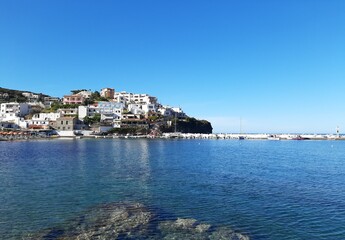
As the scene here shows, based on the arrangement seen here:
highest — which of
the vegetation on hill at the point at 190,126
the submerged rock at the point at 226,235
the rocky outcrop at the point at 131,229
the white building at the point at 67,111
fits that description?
the white building at the point at 67,111

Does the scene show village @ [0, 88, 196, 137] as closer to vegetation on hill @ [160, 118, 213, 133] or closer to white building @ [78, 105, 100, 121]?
white building @ [78, 105, 100, 121]

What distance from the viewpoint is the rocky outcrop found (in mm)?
17484

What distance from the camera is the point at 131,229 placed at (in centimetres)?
1858

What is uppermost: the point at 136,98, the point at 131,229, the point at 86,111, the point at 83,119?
the point at 136,98

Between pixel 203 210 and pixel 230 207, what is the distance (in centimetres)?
240

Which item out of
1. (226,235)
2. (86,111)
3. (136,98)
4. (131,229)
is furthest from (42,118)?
(226,235)

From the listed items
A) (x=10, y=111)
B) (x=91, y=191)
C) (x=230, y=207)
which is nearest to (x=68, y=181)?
(x=91, y=191)

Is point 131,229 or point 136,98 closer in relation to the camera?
point 131,229

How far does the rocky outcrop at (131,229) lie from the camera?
17.5 metres

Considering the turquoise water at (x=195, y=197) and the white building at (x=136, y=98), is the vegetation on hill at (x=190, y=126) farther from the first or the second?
the turquoise water at (x=195, y=197)

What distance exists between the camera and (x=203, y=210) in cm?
2339

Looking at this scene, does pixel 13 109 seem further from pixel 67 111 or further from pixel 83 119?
pixel 83 119

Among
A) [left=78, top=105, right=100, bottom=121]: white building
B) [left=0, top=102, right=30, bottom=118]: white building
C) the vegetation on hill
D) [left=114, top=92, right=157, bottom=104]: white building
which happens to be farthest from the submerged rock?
[left=114, top=92, right=157, bottom=104]: white building

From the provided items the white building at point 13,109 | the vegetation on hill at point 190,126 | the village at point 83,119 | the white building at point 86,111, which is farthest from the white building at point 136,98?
the white building at point 13,109
